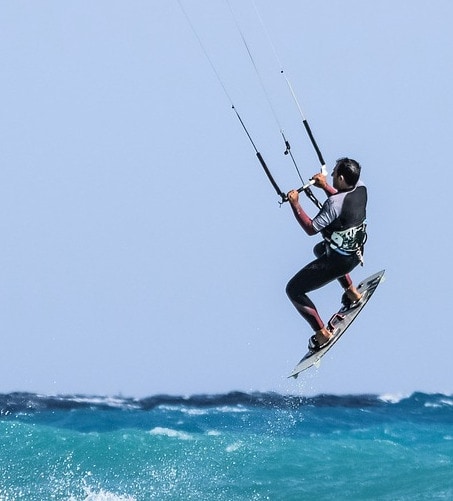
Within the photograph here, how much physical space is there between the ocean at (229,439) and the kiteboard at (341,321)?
2022mm

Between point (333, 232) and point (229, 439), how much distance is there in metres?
3.03

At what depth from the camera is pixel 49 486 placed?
30.6 feet

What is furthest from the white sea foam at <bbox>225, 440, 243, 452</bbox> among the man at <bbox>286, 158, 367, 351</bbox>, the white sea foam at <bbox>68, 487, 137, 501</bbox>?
the man at <bbox>286, 158, 367, 351</bbox>

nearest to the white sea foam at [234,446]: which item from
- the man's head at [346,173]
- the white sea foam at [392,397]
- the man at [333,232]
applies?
the white sea foam at [392,397]

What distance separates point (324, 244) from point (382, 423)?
9.47ft

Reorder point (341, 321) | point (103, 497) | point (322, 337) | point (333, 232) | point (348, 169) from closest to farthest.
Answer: point (348, 169) < point (333, 232) < point (322, 337) < point (341, 321) < point (103, 497)

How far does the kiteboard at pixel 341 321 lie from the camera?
7.52 m

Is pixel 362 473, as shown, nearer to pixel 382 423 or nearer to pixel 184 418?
pixel 382 423

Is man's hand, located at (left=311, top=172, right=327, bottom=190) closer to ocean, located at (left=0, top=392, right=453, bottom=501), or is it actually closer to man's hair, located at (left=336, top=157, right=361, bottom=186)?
man's hair, located at (left=336, top=157, right=361, bottom=186)

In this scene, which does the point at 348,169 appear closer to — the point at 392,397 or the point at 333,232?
the point at 333,232

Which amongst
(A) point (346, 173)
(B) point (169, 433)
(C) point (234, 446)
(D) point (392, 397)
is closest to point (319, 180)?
(A) point (346, 173)

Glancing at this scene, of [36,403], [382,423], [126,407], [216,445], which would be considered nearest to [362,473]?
[382,423]

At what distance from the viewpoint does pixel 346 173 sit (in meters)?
7.16

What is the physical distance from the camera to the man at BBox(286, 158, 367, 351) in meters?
7.14
